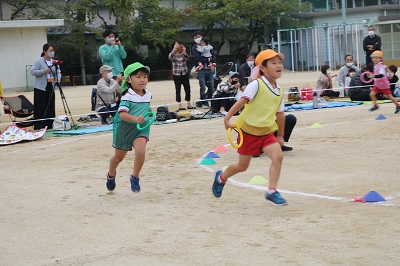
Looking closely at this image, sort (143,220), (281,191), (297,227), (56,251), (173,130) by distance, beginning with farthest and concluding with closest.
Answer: (173,130) < (281,191) < (143,220) < (297,227) < (56,251)

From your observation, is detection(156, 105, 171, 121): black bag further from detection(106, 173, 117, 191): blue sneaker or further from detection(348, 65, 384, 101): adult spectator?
detection(106, 173, 117, 191): blue sneaker

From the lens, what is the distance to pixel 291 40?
47.1m

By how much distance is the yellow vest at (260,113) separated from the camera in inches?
297

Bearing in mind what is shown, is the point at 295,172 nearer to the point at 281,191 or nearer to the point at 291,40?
the point at 281,191

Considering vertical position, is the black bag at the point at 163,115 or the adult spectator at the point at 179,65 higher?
the adult spectator at the point at 179,65

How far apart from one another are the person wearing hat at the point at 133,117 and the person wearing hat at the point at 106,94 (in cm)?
785

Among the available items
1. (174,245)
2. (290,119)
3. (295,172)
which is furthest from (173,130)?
(174,245)

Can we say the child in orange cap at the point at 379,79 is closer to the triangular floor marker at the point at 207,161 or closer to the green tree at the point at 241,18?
the triangular floor marker at the point at 207,161

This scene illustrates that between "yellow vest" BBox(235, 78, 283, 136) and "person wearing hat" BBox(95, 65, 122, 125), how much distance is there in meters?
9.00

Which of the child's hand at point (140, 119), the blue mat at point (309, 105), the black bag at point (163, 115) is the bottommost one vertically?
the blue mat at point (309, 105)

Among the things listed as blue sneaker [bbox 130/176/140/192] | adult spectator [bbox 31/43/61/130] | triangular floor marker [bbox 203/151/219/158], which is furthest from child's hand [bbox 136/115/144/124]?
adult spectator [bbox 31/43/61/130]

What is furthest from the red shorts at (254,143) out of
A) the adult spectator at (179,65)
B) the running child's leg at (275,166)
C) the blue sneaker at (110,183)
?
the adult spectator at (179,65)

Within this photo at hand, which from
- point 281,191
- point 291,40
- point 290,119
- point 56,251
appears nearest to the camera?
Answer: point 56,251

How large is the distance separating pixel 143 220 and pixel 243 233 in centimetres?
117
